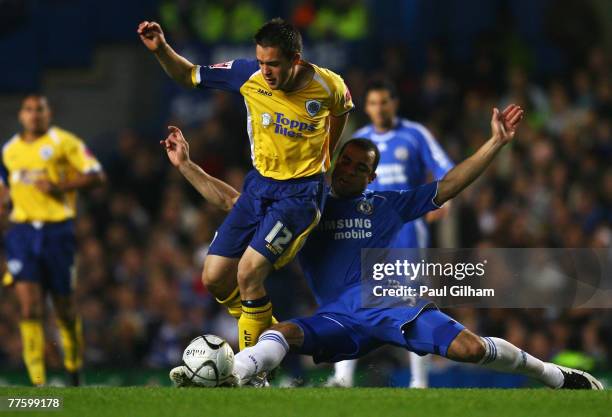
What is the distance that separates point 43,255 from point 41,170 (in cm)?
67

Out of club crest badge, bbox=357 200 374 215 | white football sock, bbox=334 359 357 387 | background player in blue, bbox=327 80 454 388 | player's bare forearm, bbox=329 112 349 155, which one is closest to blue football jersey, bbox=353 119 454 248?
background player in blue, bbox=327 80 454 388

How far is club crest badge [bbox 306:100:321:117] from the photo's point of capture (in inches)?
315

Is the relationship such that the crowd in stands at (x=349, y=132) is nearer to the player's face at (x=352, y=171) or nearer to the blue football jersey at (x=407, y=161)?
the blue football jersey at (x=407, y=161)

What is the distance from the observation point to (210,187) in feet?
27.5

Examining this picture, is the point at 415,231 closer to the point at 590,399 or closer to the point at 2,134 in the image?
the point at 590,399

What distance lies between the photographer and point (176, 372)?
7395 mm

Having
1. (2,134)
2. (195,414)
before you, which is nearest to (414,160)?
(195,414)

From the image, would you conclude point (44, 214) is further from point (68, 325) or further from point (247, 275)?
point (247, 275)

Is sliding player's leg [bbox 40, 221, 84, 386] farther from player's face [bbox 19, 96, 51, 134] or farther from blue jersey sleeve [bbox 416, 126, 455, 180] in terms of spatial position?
blue jersey sleeve [bbox 416, 126, 455, 180]

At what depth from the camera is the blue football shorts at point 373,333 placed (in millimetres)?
7570

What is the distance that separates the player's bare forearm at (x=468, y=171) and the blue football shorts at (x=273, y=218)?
713mm

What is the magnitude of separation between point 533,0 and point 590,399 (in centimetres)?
1162

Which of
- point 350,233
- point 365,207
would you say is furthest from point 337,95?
point 350,233

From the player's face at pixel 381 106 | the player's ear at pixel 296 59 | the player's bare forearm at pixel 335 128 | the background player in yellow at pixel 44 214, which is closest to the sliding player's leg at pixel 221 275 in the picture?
the player's bare forearm at pixel 335 128
